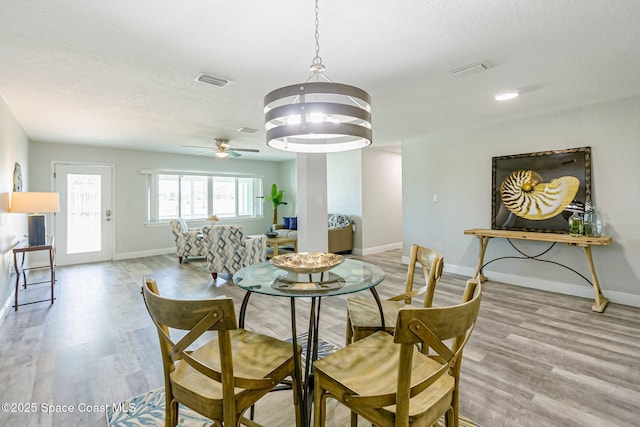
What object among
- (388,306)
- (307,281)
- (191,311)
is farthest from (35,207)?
(388,306)

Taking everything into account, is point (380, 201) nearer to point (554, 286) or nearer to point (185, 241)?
point (554, 286)

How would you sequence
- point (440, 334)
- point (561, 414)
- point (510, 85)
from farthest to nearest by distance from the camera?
1. point (510, 85)
2. point (561, 414)
3. point (440, 334)

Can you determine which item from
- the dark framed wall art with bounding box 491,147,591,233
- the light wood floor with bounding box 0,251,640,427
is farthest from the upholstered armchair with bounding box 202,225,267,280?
the dark framed wall art with bounding box 491,147,591,233

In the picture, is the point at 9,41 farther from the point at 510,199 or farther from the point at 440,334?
the point at 510,199

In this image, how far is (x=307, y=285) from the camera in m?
1.63

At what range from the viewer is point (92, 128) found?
182 inches

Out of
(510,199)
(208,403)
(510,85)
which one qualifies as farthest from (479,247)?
(208,403)

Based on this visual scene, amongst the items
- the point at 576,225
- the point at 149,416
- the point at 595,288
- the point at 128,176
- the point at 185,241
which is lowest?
the point at 149,416

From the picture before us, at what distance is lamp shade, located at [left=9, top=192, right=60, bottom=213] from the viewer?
339cm

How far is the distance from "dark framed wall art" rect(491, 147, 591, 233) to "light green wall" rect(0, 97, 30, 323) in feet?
19.1

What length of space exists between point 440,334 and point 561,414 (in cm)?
142

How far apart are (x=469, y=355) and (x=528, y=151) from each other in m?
3.07

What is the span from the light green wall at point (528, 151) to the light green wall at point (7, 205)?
5.43 meters

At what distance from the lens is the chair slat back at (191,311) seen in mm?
1029
